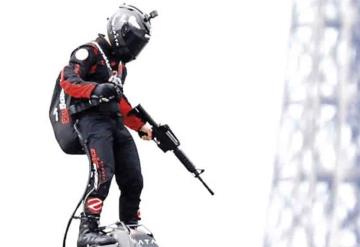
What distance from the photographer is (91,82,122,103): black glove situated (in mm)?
3271

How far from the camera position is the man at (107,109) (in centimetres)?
332

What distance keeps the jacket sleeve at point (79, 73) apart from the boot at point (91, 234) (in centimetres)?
66

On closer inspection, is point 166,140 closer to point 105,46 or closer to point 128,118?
point 128,118

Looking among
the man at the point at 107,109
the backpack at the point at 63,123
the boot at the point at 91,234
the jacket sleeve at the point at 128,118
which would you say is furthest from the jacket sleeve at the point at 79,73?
the boot at the point at 91,234

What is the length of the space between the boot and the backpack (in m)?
0.42

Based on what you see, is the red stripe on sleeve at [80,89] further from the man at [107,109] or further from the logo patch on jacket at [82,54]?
the logo patch on jacket at [82,54]

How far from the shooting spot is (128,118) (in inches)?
148

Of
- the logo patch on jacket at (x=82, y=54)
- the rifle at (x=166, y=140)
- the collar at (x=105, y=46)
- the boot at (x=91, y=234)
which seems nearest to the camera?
the boot at (x=91, y=234)

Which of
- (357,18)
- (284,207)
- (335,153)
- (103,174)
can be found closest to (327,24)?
(357,18)

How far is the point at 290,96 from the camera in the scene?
1117 mm

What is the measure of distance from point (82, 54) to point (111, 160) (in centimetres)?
60

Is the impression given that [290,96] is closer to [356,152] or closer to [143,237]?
[356,152]

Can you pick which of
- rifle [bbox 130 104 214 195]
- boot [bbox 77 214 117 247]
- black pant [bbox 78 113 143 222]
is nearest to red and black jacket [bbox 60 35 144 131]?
black pant [bbox 78 113 143 222]

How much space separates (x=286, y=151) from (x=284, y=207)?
98 mm
